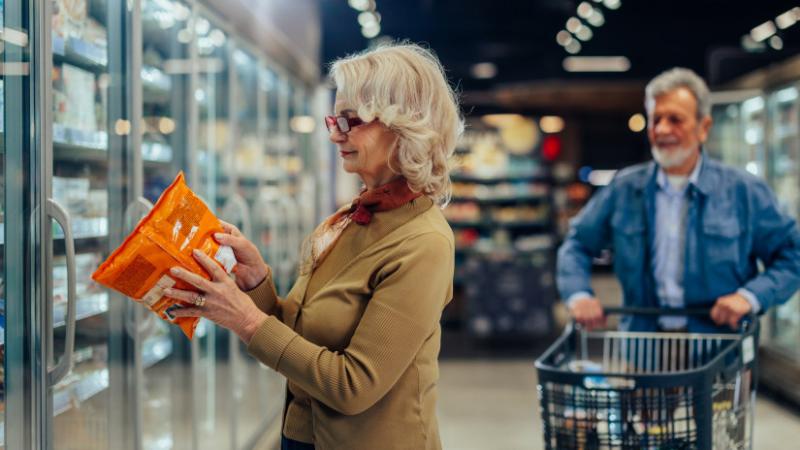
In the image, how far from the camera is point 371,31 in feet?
34.3

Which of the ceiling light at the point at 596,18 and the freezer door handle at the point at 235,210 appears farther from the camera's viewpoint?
the ceiling light at the point at 596,18

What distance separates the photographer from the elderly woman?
1.57 metres

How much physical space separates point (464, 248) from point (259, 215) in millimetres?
5691

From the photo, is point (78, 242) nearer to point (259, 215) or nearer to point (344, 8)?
point (259, 215)

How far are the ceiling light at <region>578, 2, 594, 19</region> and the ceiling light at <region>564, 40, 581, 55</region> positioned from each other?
2.06 m

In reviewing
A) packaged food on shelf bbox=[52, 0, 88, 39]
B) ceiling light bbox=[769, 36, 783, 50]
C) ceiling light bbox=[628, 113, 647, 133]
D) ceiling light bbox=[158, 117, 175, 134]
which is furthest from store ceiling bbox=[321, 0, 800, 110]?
packaged food on shelf bbox=[52, 0, 88, 39]

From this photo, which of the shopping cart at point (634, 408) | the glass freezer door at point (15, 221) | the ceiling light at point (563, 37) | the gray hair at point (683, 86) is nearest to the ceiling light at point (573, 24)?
the ceiling light at point (563, 37)

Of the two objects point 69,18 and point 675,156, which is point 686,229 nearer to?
point 675,156

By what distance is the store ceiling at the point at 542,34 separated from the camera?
9.78 m

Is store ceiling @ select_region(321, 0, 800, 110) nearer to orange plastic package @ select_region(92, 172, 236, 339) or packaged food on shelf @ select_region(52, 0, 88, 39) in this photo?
packaged food on shelf @ select_region(52, 0, 88, 39)

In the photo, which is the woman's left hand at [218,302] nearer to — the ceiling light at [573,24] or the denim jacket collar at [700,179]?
the denim jacket collar at [700,179]

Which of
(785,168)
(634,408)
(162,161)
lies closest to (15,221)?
(162,161)

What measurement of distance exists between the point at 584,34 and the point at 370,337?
1015 cm

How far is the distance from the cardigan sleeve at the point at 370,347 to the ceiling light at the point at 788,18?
9253 mm
